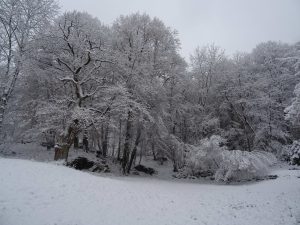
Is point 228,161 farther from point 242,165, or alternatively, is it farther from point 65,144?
point 65,144

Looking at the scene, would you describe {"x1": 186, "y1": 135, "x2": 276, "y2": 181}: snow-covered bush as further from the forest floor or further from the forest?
the forest floor

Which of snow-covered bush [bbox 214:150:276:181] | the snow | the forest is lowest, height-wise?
the snow

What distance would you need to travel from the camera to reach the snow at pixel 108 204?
9320mm

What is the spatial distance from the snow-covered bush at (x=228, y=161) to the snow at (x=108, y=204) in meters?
6.51

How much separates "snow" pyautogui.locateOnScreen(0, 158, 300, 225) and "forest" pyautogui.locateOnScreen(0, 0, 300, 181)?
5582mm

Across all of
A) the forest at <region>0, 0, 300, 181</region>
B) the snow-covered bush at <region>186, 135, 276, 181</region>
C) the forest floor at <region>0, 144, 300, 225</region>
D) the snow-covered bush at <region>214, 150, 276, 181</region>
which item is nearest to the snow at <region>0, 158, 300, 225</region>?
the forest floor at <region>0, 144, 300, 225</region>

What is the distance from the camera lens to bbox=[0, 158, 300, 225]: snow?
367 inches

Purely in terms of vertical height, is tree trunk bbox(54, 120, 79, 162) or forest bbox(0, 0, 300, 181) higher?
forest bbox(0, 0, 300, 181)

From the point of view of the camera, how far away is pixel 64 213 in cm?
957

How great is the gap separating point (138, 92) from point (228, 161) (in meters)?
11.0

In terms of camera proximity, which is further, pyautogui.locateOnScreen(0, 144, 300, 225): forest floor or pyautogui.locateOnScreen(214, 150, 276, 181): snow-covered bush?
pyautogui.locateOnScreen(214, 150, 276, 181): snow-covered bush

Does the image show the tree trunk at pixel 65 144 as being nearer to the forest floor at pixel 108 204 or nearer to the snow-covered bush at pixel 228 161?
the forest floor at pixel 108 204

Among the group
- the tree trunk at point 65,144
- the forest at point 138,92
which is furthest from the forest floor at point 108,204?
the forest at point 138,92

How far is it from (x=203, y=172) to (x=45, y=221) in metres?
22.1
